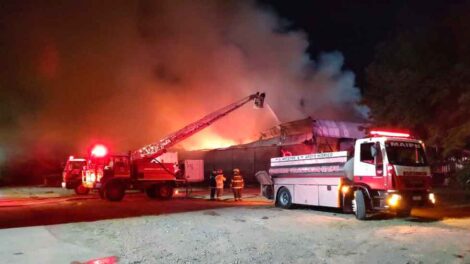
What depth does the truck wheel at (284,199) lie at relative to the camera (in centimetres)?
1447

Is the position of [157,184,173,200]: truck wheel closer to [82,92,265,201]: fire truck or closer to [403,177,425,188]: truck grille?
[82,92,265,201]: fire truck

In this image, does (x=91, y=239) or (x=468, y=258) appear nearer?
(x=468, y=258)

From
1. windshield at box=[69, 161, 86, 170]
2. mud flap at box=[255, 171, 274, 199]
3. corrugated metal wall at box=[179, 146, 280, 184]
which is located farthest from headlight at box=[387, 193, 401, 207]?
corrugated metal wall at box=[179, 146, 280, 184]

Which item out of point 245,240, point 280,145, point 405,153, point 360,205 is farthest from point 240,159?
point 245,240

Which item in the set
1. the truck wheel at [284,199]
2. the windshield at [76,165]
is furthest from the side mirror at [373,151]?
the windshield at [76,165]

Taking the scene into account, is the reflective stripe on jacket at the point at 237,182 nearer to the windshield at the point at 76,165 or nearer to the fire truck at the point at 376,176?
the fire truck at the point at 376,176

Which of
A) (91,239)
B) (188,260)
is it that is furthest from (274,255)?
(91,239)

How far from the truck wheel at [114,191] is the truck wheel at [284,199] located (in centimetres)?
726

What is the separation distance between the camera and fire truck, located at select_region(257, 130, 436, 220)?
10.8 meters

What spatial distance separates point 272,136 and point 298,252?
23.6 metres

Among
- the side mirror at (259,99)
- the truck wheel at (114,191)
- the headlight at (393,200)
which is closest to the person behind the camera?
the headlight at (393,200)

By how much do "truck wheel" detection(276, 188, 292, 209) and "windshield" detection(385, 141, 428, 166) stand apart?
424 centimetres

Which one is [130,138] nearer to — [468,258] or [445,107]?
[445,107]

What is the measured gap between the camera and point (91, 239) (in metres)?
8.77
